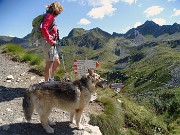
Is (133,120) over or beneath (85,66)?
beneath

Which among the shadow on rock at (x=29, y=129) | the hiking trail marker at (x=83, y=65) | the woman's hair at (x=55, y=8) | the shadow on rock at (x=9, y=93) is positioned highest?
the woman's hair at (x=55, y=8)

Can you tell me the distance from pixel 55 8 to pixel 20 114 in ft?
11.4

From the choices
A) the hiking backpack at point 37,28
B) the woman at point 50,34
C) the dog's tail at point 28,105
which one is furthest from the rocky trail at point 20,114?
the hiking backpack at point 37,28

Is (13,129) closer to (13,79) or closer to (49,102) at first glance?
(49,102)

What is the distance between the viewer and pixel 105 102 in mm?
11742

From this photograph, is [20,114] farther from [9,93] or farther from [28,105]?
[9,93]

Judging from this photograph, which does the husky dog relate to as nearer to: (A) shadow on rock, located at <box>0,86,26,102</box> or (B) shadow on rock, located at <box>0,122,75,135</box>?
(B) shadow on rock, located at <box>0,122,75,135</box>

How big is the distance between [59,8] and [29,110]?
367cm

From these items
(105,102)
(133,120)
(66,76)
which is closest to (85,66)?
(66,76)

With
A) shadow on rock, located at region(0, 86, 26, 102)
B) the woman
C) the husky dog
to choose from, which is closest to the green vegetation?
shadow on rock, located at region(0, 86, 26, 102)

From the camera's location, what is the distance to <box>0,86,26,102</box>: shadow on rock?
10.2m

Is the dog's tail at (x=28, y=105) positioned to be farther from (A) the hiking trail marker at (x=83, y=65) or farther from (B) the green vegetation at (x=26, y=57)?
(B) the green vegetation at (x=26, y=57)

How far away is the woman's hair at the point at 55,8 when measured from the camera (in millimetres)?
9508

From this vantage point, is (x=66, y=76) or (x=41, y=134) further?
(x=66, y=76)
